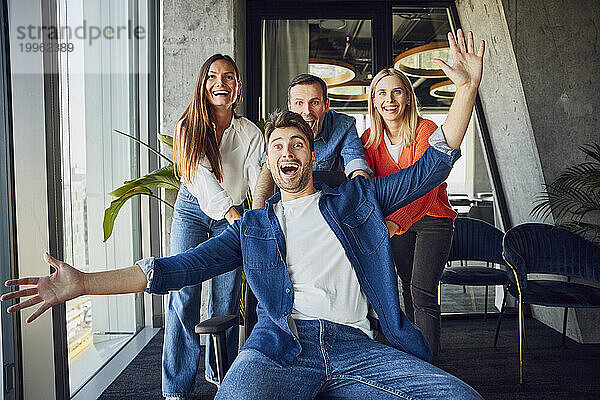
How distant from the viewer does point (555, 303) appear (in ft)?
11.1

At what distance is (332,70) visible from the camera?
16.6 feet

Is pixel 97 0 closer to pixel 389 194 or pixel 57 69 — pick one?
pixel 57 69

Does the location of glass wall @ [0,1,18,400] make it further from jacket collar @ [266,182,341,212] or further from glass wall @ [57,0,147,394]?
jacket collar @ [266,182,341,212]

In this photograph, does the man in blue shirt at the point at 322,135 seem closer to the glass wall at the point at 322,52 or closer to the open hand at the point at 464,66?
the open hand at the point at 464,66

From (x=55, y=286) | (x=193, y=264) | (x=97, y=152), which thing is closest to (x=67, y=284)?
(x=55, y=286)

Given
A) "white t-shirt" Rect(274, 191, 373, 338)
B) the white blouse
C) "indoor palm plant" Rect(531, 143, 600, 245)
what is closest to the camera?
"white t-shirt" Rect(274, 191, 373, 338)

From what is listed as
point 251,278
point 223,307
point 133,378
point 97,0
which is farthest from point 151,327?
point 251,278

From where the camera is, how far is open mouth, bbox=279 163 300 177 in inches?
80.9

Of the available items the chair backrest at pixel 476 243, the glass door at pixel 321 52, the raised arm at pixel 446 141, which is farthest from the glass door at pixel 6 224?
the chair backrest at pixel 476 243

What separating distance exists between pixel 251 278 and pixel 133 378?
1.94 m

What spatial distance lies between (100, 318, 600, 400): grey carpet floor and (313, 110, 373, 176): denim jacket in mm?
1513

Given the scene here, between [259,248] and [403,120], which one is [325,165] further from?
[259,248]

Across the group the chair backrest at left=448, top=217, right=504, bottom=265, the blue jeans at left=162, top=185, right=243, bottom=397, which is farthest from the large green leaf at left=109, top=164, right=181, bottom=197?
the chair backrest at left=448, top=217, right=504, bottom=265

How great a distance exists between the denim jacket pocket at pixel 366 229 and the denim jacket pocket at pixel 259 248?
0.87 ft
